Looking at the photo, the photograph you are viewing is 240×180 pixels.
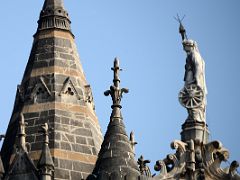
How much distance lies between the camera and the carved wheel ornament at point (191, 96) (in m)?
56.1

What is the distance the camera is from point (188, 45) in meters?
57.4

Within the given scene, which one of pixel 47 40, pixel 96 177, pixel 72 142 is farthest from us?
pixel 47 40

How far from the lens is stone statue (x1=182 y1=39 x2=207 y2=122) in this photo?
56.1 meters

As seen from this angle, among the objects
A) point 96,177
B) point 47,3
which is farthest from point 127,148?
point 47,3

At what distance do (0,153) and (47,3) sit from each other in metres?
6.99

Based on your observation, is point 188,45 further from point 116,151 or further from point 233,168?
point 116,151

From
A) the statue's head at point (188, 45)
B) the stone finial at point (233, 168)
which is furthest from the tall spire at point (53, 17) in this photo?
the stone finial at point (233, 168)

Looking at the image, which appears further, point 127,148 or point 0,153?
point 0,153

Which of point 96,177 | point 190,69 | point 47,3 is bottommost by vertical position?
point 96,177

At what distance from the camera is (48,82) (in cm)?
5875

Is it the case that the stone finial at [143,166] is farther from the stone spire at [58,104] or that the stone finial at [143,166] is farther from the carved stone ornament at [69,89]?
the carved stone ornament at [69,89]

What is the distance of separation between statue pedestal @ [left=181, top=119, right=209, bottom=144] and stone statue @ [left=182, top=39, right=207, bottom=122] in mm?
208

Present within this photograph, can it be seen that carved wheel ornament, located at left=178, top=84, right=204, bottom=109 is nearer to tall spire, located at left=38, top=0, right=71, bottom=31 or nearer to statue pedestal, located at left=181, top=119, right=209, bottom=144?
statue pedestal, located at left=181, top=119, right=209, bottom=144

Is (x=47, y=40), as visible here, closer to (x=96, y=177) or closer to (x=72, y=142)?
(x=72, y=142)
